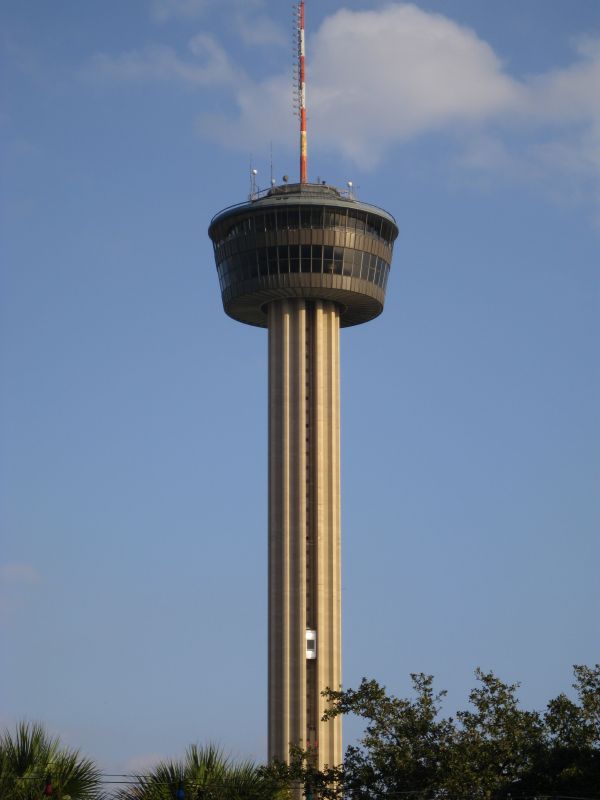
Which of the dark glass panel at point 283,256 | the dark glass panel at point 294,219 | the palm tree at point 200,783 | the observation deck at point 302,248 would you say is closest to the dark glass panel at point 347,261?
the observation deck at point 302,248

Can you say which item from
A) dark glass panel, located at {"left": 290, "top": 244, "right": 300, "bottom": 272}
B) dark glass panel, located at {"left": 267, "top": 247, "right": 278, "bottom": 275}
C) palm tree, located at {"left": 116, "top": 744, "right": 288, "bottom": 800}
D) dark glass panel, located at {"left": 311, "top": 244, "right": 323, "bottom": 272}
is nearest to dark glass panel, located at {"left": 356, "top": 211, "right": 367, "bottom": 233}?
dark glass panel, located at {"left": 311, "top": 244, "right": 323, "bottom": 272}

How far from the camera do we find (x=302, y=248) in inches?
4840

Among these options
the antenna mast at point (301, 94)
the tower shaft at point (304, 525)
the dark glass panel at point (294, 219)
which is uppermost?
the antenna mast at point (301, 94)

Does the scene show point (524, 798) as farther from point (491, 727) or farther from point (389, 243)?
point (389, 243)

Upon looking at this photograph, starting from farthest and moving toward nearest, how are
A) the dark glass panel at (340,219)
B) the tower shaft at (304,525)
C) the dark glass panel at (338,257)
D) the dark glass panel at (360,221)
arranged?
the dark glass panel at (360,221)
the dark glass panel at (340,219)
the dark glass panel at (338,257)
the tower shaft at (304,525)

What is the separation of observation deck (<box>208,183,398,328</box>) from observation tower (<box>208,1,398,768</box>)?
9 cm

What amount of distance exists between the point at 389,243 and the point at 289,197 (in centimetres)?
1120

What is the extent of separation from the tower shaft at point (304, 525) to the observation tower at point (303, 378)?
0.28 ft

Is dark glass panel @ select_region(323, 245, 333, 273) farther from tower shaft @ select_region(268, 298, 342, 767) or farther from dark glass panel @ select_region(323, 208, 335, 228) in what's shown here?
tower shaft @ select_region(268, 298, 342, 767)

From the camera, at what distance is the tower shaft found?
383 feet

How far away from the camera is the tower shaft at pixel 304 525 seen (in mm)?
116625

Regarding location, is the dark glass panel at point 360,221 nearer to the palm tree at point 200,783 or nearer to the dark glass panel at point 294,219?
the dark glass panel at point 294,219

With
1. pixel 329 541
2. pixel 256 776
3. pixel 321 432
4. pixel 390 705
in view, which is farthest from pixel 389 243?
pixel 256 776

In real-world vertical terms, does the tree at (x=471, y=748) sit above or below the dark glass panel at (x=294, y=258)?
below
